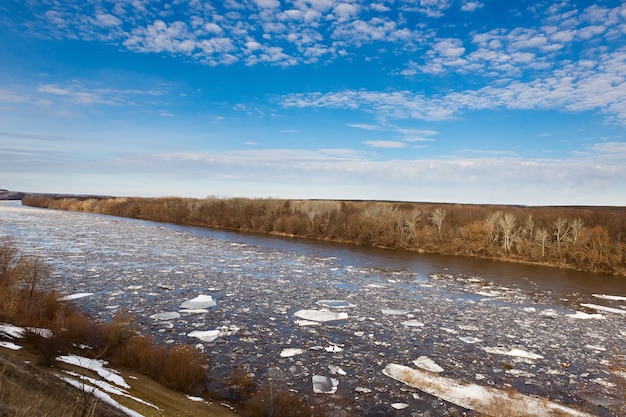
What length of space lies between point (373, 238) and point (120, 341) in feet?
108

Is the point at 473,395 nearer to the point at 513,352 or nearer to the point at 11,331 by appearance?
the point at 513,352

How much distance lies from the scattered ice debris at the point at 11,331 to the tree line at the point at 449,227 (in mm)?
32338

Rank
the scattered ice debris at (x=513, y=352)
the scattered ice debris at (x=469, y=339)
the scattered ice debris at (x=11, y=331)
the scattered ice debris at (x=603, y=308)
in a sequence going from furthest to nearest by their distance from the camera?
the scattered ice debris at (x=603, y=308), the scattered ice debris at (x=469, y=339), the scattered ice debris at (x=513, y=352), the scattered ice debris at (x=11, y=331)

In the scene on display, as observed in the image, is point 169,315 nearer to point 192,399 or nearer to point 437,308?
point 192,399

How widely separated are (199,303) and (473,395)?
31.1ft

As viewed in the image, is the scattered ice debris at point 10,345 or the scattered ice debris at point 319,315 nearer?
the scattered ice debris at point 10,345

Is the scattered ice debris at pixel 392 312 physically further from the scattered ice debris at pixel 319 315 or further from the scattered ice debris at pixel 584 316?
the scattered ice debris at pixel 584 316

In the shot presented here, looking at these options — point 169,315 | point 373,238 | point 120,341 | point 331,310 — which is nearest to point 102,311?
point 169,315

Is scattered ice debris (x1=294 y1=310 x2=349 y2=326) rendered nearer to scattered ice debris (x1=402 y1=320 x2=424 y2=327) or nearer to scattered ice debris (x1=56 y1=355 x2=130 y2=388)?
scattered ice debris (x1=402 y1=320 x2=424 y2=327)

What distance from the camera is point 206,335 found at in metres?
10.5

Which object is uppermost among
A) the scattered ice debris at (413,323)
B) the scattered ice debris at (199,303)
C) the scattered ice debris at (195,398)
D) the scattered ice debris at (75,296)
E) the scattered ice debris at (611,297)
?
the scattered ice debris at (75,296)

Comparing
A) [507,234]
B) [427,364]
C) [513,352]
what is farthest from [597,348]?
[507,234]

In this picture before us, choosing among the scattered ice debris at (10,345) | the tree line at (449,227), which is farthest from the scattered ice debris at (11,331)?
the tree line at (449,227)

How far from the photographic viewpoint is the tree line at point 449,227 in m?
30.1
